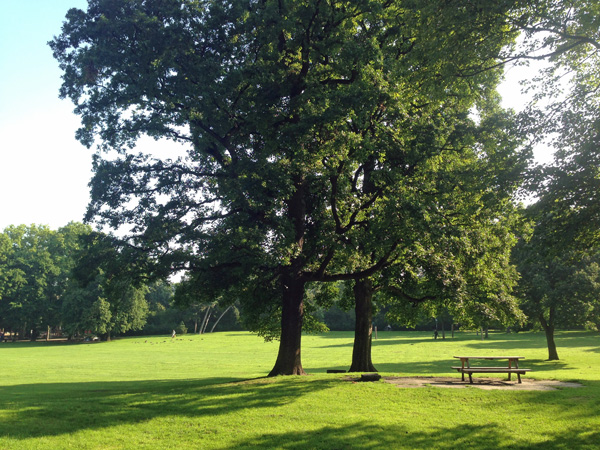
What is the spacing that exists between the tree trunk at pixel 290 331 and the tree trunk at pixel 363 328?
3770 mm

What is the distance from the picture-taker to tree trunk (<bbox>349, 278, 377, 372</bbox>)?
838 inches

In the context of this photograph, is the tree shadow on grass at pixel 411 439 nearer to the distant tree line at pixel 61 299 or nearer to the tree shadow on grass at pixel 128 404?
the tree shadow on grass at pixel 128 404

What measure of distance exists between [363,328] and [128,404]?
11.9 metres

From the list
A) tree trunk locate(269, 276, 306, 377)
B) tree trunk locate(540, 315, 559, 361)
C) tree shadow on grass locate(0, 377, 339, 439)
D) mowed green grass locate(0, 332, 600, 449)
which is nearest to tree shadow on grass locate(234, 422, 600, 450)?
mowed green grass locate(0, 332, 600, 449)

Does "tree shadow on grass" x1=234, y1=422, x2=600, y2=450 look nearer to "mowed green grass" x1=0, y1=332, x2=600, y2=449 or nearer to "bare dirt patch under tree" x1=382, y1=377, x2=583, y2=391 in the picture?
"mowed green grass" x1=0, y1=332, x2=600, y2=449

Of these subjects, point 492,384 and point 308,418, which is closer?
point 308,418

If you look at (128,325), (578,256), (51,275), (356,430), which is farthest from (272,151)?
(51,275)

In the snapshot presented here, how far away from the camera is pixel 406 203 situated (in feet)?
48.3

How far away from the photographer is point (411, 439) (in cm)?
901

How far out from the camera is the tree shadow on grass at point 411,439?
856cm

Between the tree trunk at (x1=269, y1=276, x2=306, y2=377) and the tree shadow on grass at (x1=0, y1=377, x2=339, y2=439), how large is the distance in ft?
7.44

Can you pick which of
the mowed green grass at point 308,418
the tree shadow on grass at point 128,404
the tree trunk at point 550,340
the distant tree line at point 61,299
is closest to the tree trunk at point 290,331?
the tree shadow on grass at point 128,404

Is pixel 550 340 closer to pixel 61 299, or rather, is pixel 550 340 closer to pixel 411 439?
pixel 411 439

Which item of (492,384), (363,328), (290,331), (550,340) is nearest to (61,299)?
(363,328)
